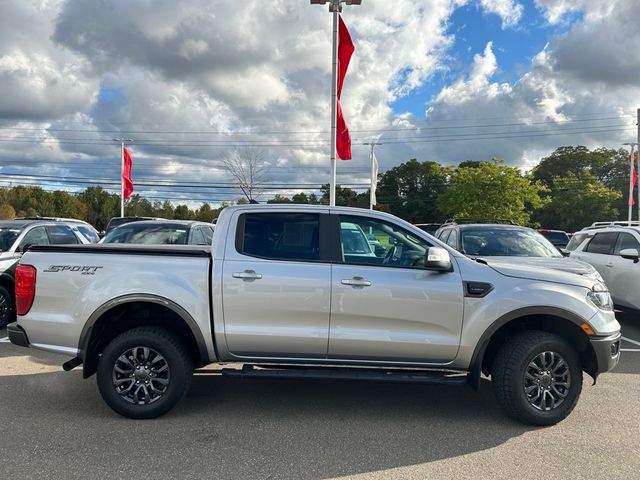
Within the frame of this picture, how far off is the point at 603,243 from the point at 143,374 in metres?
8.86

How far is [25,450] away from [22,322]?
1.21 metres

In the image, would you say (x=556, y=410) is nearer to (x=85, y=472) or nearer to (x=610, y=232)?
(x=85, y=472)

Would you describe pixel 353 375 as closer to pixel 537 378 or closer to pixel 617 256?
pixel 537 378

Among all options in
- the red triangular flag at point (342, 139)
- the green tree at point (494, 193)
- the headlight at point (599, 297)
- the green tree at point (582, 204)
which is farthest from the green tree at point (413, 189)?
the headlight at point (599, 297)

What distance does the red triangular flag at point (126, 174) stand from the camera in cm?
Result: 2959

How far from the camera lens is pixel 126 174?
98.9 feet

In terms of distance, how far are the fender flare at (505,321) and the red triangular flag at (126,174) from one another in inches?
1131

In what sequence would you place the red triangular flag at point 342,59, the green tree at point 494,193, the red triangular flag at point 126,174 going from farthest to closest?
the green tree at point 494,193
the red triangular flag at point 126,174
the red triangular flag at point 342,59

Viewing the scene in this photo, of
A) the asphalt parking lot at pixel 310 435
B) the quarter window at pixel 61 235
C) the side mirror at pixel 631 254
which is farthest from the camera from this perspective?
the quarter window at pixel 61 235

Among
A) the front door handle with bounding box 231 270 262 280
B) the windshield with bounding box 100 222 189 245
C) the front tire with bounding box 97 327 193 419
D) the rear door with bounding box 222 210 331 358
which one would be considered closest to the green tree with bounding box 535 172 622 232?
the windshield with bounding box 100 222 189 245

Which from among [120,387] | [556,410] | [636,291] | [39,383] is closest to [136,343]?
[120,387]

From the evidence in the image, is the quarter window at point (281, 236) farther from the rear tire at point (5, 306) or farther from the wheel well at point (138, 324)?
the rear tire at point (5, 306)

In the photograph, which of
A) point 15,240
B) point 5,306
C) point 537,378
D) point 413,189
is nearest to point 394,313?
point 537,378

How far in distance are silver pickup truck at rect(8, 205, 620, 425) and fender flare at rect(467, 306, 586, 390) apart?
0.01 meters
